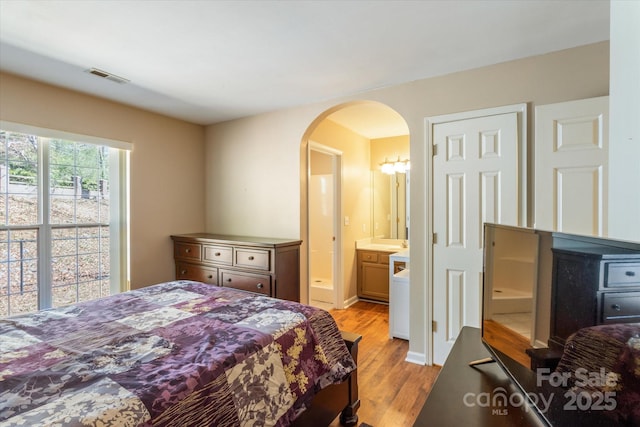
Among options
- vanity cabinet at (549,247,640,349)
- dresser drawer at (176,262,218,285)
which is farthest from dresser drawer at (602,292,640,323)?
dresser drawer at (176,262,218,285)

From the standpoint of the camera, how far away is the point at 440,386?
112 centimetres

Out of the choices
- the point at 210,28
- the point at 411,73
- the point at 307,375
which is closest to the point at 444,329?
the point at 307,375

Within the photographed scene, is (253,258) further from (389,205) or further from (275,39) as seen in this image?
(389,205)

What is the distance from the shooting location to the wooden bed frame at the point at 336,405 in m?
1.54

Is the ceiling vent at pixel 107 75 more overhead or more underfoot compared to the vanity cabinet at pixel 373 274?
more overhead

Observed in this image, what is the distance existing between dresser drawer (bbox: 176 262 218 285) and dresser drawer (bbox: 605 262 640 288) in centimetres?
328

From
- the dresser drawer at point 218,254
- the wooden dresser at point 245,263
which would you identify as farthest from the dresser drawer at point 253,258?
the dresser drawer at point 218,254

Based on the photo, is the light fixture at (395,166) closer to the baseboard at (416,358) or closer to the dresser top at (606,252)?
the baseboard at (416,358)

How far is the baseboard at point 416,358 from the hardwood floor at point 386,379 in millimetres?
42

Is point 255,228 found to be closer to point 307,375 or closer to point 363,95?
point 363,95

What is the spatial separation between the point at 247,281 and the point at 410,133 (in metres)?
2.17

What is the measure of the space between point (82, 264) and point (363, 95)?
3264 millimetres

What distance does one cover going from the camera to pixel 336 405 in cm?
175

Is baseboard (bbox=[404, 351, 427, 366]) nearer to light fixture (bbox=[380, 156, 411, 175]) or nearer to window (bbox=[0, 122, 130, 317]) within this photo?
light fixture (bbox=[380, 156, 411, 175])
